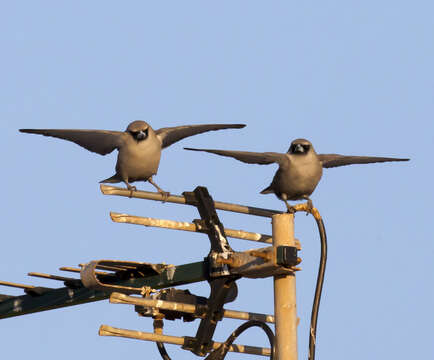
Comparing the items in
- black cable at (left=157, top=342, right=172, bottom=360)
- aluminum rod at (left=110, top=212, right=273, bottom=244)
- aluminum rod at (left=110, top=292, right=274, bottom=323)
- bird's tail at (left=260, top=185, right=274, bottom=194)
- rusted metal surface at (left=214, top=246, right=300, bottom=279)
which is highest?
bird's tail at (left=260, top=185, right=274, bottom=194)

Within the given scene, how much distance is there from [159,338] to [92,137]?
15.0ft

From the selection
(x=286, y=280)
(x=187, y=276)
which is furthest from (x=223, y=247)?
(x=286, y=280)

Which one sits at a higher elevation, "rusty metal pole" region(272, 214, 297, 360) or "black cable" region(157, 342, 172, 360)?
"rusty metal pole" region(272, 214, 297, 360)

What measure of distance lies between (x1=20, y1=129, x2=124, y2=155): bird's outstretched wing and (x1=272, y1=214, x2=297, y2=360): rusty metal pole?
4.97 meters

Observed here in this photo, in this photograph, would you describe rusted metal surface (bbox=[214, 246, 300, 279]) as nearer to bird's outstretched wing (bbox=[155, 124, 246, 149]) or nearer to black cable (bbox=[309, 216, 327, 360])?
black cable (bbox=[309, 216, 327, 360])

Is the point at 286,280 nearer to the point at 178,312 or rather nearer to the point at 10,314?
the point at 178,312

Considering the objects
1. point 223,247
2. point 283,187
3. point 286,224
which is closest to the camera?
point 286,224

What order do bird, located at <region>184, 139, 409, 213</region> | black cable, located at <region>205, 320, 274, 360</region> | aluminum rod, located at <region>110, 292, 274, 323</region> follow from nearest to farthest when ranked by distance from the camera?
aluminum rod, located at <region>110, 292, 274, 323</region>, black cable, located at <region>205, 320, 274, 360</region>, bird, located at <region>184, 139, 409, 213</region>

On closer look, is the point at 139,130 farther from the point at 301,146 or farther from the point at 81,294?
the point at 81,294

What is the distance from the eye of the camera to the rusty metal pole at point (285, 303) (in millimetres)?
8812

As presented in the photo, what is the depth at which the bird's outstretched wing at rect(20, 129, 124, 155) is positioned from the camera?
1334 cm

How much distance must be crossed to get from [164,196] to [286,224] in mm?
1839

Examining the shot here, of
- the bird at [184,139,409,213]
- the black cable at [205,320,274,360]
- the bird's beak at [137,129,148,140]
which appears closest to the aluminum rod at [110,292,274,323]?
the black cable at [205,320,274,360]

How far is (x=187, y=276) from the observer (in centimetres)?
1008
